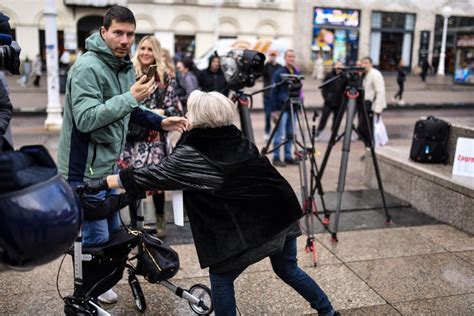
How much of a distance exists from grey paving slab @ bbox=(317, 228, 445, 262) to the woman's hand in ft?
6.67

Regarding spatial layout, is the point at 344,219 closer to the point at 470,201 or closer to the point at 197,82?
the point at 470,201

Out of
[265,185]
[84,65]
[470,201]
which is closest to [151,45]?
[84,65]

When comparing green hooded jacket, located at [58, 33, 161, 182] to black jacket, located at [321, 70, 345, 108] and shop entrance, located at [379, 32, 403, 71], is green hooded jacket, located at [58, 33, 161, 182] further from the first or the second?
shop entrance, located at [379, 32, 403, 71]

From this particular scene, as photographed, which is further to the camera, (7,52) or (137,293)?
(137,293)

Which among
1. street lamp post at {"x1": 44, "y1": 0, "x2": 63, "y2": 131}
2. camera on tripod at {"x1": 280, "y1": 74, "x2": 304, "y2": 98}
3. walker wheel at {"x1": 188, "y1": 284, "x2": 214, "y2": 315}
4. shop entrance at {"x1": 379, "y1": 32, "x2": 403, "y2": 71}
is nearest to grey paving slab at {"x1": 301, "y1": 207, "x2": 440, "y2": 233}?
camera on tripod at {"x1": 280, "y1": 74, "x2": 304, "y2": 98}

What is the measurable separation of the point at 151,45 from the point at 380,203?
3.30 meters

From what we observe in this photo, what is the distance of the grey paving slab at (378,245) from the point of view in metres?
4.67

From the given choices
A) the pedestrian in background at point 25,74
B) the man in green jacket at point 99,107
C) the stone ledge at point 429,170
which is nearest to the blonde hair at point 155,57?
the man in green jacket at point 99,107

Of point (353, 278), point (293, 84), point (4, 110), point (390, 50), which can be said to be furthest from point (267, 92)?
point (390, 50)

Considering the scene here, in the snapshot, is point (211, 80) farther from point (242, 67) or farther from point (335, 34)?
point (335, 34)

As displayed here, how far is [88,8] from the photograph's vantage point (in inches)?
1221

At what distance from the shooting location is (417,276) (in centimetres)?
420

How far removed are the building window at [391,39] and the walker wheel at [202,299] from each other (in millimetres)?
34403

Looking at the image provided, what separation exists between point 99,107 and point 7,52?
1.92 ft
